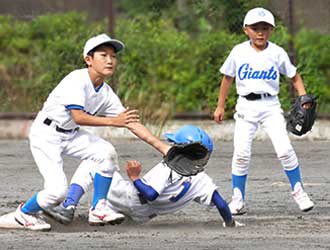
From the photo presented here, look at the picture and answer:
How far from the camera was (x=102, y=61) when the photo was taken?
9.16m

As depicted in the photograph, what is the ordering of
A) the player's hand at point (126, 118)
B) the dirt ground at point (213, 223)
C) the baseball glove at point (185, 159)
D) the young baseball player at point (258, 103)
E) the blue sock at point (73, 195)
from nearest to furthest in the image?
the dirt ground at point (213, 223) < the player's hand at point (126, 118) < the baseball glove at point (185, 159) < the blue sock at point (73, 195) < the young baseball player at point (258, 103)

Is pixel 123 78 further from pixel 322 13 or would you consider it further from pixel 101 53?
pixel 101 53

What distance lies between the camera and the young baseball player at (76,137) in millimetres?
9039

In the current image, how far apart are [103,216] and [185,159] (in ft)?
Result: 2.44

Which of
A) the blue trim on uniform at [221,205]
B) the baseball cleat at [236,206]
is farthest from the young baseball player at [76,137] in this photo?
the baseball cleat at [236,206]

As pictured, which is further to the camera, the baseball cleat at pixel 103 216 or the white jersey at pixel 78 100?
the baseball cleat at pixel 103 216

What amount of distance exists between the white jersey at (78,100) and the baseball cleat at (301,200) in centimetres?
156

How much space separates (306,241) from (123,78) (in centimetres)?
829

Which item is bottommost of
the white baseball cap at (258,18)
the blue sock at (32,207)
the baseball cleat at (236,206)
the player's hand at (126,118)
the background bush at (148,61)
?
the background bush at (148,61)

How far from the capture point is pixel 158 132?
15.9 metres

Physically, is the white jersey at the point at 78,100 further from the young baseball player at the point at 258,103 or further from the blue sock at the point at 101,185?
the young baseball player at the point at 258,103

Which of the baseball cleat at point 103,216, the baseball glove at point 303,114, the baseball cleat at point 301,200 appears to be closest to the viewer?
the baseball cleat at point 103,216

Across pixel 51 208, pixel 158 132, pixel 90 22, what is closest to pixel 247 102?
pixel 51 208

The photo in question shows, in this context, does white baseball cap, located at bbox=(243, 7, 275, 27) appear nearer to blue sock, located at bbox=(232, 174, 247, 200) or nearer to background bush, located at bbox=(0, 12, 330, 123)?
blue sock, located at bbox=(232, 174, 247, 200)
